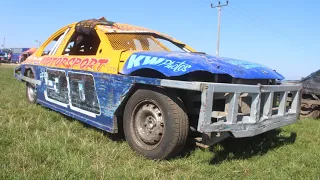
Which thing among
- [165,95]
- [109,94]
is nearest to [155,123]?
[165,95]

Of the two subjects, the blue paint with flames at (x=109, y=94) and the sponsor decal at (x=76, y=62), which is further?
the sponsor decal at (x=76, y=62)

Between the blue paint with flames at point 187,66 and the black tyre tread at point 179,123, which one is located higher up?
the blue paint with flames at point 187,66

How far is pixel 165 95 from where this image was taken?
3625 millimetres

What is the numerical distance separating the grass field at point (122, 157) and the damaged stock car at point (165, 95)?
210mm

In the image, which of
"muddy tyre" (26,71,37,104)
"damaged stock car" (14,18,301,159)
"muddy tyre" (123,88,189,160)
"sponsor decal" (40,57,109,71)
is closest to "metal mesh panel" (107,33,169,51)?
"damaged stock car" (14,18,301,159)

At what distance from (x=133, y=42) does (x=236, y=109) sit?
2152mm

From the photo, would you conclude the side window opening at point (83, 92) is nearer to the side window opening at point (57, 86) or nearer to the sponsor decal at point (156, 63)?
the side window opening at point (57, 86)

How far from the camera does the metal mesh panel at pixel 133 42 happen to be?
485cm

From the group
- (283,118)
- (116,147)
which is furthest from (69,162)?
(283,118)

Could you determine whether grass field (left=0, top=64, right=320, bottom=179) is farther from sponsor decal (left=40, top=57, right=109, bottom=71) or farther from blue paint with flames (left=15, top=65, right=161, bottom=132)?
sponsor decal (left=40, top=57, right=109, bottom=71)

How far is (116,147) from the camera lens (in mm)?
3951

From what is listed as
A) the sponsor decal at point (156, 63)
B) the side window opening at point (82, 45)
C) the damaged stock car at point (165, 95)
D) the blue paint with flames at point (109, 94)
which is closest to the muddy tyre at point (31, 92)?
the side window opening at point (82, 45)

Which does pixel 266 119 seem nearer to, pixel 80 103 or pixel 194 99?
pixel 194 99

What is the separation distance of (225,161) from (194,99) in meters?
0.74
